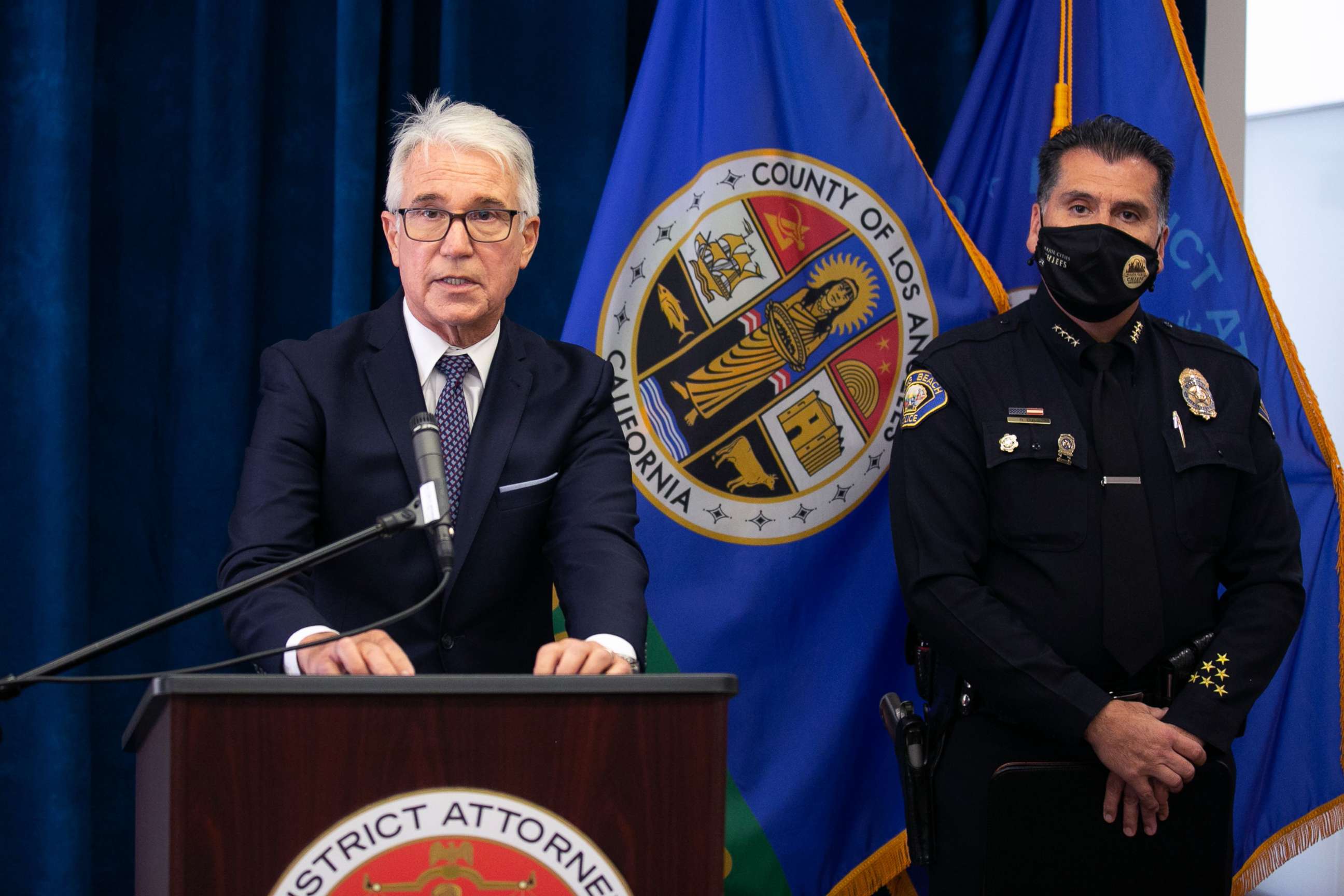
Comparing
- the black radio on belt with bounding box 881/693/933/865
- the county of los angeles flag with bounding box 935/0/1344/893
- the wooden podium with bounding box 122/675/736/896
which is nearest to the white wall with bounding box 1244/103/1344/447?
the county of los angeles flag with bounding box 935/0/1344/893

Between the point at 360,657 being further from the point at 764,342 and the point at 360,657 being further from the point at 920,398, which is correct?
the point at 764,342

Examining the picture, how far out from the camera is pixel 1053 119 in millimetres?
2826

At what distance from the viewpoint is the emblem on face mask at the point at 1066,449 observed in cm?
222

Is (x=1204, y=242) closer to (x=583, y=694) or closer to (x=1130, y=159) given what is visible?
(x=1130, y=159)

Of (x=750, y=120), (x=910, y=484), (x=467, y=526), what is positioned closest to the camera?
(x=467, y=526)

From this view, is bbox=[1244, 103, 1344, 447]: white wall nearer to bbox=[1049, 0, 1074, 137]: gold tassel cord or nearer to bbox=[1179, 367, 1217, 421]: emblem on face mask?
bbox=[1049, 0, 1074, 137]: gold tassel cord

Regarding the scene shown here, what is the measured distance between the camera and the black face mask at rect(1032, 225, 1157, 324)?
2.28 metres

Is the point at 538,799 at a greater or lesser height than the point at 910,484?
lesser

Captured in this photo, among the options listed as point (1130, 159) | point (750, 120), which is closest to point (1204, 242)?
point (1130, 159)

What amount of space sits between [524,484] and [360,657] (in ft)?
1.88

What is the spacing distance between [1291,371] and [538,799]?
2.21 metres

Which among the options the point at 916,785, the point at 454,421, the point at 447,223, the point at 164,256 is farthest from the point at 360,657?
the point at 164,256

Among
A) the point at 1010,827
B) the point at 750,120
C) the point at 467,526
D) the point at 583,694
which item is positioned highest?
the point at 750,120

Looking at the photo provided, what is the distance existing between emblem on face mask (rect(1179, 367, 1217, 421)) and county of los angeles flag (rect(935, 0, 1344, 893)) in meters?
0.48
